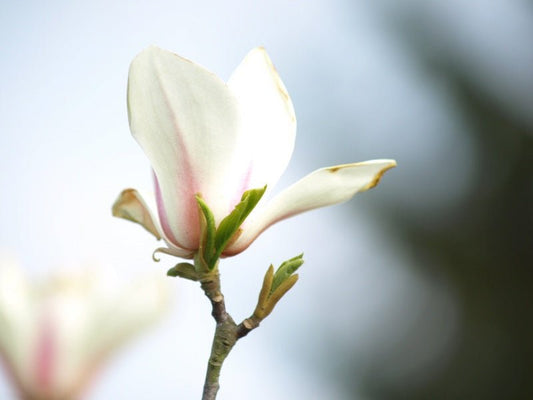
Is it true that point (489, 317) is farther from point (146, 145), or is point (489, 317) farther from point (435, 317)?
point (146, 145)

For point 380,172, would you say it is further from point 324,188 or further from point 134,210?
point 134,210

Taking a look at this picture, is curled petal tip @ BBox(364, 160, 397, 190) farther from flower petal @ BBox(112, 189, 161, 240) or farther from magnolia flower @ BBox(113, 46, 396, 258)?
flower petal @ BBox(112, 189, 161, 240)

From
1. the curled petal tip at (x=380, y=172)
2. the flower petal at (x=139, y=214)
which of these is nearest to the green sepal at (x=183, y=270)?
the flower petal at (x=139, y=214)

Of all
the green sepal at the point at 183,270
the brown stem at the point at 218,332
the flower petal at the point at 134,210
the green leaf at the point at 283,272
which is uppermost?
the flower petal at the point at 134,210

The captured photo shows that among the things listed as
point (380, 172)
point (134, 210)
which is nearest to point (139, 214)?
point (134, 210)

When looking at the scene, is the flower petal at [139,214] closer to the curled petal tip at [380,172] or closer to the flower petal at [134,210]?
the flower petal at [134,210]

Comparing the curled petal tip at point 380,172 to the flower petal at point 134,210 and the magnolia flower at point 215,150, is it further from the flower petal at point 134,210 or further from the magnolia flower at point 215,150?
the flower petal at point 134,210

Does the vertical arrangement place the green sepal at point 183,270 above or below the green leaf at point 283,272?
above

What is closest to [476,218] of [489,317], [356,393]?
[489,317]
